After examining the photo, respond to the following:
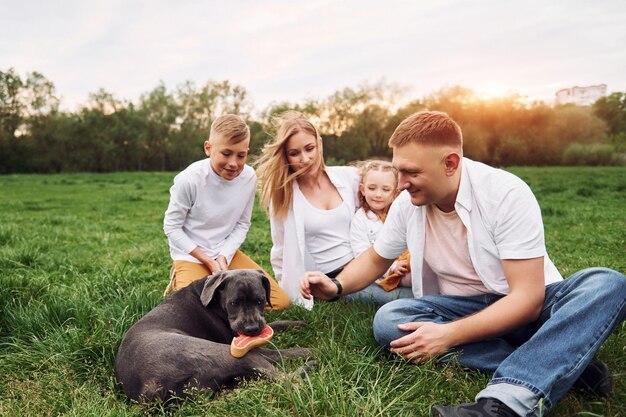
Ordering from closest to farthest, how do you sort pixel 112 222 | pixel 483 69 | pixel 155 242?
pixel 155 242 → pixel 112 222 → pixel 483 69

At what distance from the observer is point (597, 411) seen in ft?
10.0

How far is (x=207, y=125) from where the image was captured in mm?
55062

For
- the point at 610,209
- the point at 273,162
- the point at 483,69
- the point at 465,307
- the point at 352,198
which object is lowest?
the point at 610,209

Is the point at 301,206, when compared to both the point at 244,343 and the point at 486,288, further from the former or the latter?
the point at 486,288

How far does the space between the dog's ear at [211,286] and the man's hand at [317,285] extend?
69 cm

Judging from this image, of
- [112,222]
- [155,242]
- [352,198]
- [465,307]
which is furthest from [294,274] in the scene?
[112,222]

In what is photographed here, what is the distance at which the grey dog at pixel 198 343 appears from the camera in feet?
11.3

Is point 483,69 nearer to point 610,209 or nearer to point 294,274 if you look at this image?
point 610,209

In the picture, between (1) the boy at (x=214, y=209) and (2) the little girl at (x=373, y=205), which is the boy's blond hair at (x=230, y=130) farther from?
(2) the little girl at (x=373, y=205)

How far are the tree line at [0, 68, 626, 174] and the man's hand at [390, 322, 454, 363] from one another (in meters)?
40.5

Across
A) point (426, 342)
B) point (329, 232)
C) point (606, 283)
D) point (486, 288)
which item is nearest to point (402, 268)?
point (329, 232)

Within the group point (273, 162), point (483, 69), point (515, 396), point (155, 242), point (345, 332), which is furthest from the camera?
point (483, 69)

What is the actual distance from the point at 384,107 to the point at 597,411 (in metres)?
49.9

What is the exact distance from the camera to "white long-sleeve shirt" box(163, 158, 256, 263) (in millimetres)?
5762
